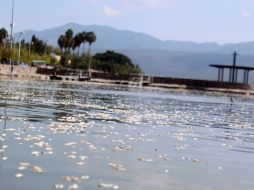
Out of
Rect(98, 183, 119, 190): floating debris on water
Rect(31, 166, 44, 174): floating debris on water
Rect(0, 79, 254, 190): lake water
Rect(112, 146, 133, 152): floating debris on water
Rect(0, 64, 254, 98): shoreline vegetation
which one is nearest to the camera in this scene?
Rect(98, 183, 119, 190): floating debris on water

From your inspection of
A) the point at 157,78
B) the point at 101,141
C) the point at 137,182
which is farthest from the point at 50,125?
the point at 157,78

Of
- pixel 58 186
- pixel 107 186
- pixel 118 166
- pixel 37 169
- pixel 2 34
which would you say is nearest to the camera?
pixel 58 186

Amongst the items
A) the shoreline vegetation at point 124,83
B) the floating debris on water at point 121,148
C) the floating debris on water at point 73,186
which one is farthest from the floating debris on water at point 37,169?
the shoreline vegetation at point 124,83

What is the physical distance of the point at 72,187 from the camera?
11875 mm

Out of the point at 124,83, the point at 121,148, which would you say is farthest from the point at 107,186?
the point at 124,83

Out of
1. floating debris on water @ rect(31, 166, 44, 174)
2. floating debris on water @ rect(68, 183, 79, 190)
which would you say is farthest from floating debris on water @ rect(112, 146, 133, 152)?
floating debris on water @ rect(68, 183, 79, 190)

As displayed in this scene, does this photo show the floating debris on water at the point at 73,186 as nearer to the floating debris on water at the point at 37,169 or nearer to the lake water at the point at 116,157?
the lake water at the point at 116,157

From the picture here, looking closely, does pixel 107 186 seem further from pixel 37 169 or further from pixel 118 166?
pixel 118 166

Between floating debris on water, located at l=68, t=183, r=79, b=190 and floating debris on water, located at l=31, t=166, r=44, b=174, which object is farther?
floating debris on water, located at l=31, t=166, r=44, b=174

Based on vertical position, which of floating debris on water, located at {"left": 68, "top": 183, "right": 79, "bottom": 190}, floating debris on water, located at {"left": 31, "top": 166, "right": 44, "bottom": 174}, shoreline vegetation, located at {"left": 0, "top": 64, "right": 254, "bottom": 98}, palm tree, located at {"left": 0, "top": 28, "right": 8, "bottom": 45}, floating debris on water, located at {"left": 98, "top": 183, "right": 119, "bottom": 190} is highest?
palm tree, located at {"left": 0, "top": 28, "right": 8, "bottom": 45}

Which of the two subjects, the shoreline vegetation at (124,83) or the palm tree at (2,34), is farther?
the palm tree at (2,34)

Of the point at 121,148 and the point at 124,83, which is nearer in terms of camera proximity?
the point at 121,148

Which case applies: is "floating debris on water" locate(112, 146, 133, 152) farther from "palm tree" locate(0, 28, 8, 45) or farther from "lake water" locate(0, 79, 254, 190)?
"palm tree" locate(0, 28, 8, 45)

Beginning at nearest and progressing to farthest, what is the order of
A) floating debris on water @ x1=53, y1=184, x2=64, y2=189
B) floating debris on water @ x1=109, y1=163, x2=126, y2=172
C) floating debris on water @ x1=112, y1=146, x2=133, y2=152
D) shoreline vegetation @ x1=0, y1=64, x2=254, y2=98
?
floating debris on water @ x1=53, y1=184, x2=64, y2=189, floating debris on water @ x1=109, y1=163, x2=126, y2=172, floating debris on water @ x1=112, y1=146, x2=133, y2=152, shoreline vegetation @ x1=0, y1=64, x2=254, y2=98
